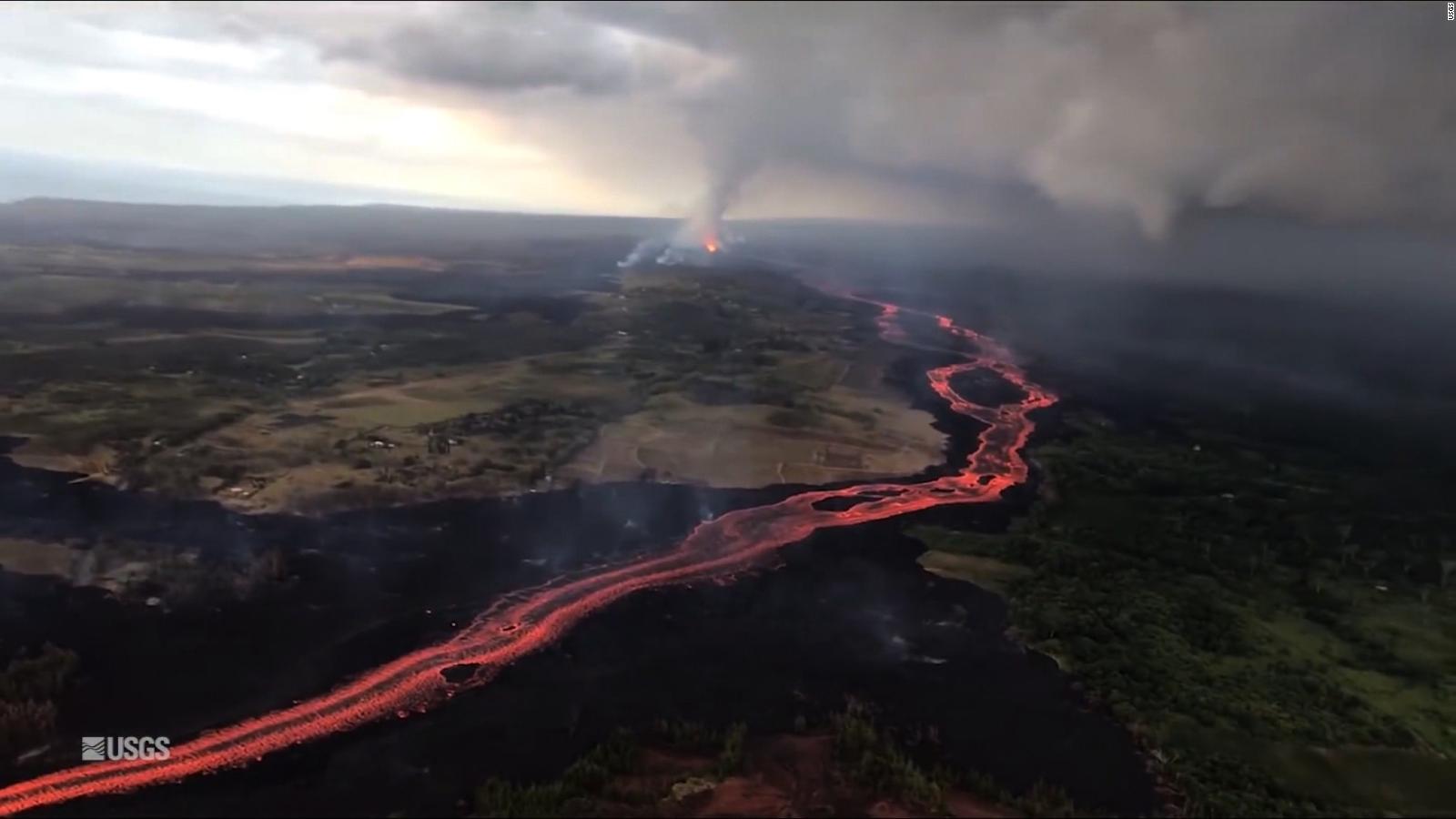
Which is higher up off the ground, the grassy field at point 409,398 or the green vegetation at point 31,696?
the grassy field at point 409,398

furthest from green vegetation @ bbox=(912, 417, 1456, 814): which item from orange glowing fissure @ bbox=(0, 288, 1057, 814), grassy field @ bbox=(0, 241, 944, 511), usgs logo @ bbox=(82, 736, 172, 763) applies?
usgs logo @ bbox=(82, 736, 172, 763)

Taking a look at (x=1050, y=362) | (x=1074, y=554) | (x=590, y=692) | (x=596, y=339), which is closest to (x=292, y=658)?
(x=590, y=692)

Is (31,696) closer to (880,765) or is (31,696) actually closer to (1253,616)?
(880,765)

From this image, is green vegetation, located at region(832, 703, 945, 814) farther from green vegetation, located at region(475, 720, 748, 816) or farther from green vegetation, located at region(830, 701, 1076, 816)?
green vegetation, located at region(475, 720, 748, 816)

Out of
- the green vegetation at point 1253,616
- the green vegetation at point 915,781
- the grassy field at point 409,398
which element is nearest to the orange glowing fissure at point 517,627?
the grassy field at point 409,398

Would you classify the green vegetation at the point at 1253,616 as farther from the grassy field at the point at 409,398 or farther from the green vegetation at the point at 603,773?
the grassy field at the point at 409,398

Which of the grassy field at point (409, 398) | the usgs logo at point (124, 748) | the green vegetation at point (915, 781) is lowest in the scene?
the usgs logo at point (124, 748)

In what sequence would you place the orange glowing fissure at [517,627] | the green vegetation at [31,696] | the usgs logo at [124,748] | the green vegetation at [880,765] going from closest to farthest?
1. the orange glowing fissure at [517,627]
2. the green vegetation at [880,765]
3. the usgs logo at [124,748]
4. the green vegetation at [31,696]

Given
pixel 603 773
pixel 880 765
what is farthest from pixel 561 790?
pixel 880 765
